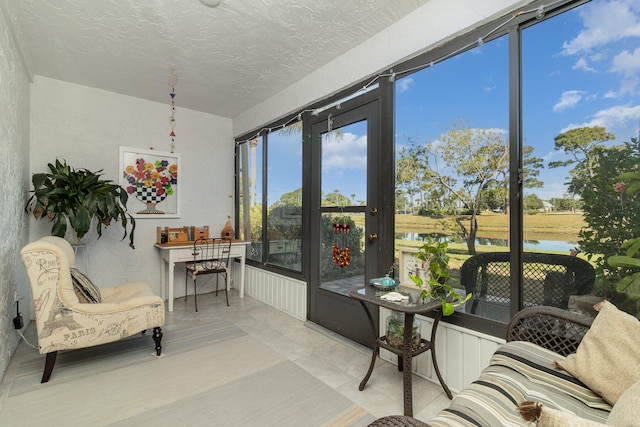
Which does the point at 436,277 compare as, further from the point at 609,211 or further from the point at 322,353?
the point at 322,353

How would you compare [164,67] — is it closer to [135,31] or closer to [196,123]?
[135,31]

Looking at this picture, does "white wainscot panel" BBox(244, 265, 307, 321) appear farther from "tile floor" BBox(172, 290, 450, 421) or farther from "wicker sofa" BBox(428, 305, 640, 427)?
"wicker sofa" BBox(428, 305, 640, 427)

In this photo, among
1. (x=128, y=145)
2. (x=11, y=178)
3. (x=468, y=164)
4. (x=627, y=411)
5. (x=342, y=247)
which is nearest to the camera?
(x=627, y=411)

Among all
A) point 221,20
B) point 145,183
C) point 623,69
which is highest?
point 221,20

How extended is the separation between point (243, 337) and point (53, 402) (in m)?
1.34

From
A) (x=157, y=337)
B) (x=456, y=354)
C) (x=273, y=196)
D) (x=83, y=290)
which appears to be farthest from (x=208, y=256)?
(x=456, y=354)

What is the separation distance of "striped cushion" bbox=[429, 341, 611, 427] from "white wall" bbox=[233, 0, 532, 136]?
188cm

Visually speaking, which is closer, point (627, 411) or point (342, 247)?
point (627, 411)

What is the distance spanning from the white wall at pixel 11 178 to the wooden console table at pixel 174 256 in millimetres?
1261

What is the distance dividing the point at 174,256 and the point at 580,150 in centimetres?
383

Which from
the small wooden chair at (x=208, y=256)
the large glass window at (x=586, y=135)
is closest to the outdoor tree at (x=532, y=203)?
the large glass window at (x=586, y=135)

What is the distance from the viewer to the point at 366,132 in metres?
2.57

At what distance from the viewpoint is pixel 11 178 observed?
234 cm

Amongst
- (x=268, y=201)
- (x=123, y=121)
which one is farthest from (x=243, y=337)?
(x=123, y=121)
